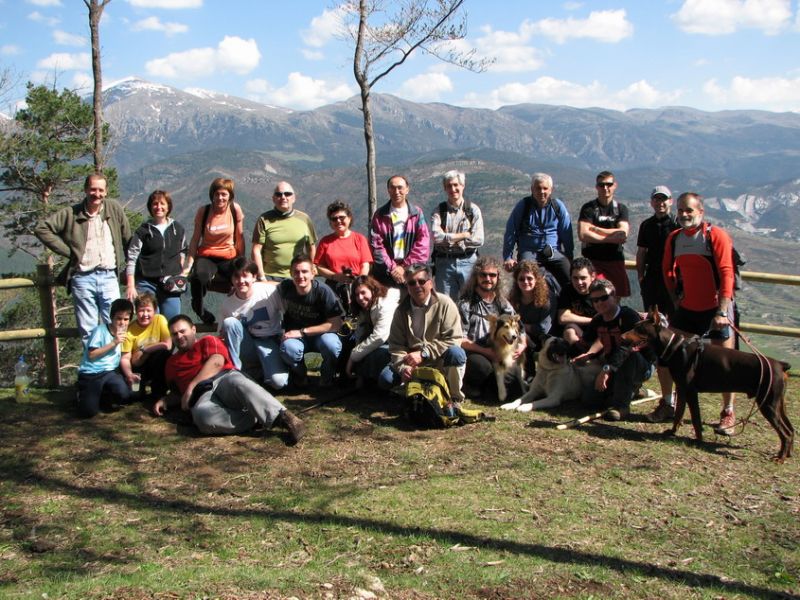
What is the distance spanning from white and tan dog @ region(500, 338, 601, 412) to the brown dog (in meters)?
0.90

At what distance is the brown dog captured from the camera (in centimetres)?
527

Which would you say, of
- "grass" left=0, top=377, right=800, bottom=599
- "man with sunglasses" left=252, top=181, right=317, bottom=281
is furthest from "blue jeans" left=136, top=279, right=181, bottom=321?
"grass" left=0, top=377, right=800, bottom=599

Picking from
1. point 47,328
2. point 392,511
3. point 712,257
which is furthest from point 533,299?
point 47,328

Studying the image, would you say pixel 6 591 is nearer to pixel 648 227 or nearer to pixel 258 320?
pixel 258 320

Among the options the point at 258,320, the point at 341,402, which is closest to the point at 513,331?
the point at 341,402

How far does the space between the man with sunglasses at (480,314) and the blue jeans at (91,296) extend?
329 cm

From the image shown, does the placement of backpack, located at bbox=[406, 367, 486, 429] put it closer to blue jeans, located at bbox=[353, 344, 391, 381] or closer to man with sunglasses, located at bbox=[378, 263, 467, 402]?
man with sunglasses, located at bbox=[378, 263, 467, 402]

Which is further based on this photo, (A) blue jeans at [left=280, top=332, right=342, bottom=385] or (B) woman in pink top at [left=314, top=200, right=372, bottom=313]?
(B) woman in pink top at [left=314, top=200, right=372, bottom=313]

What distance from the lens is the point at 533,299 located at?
6879mm

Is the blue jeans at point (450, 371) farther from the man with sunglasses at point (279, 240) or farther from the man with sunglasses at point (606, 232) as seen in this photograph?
the man with sunglasses at point (606, 232)

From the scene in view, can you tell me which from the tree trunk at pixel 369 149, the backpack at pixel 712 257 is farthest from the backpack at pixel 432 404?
the tree trunk at pixel 369 149

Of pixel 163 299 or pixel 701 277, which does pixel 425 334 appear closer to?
pixel 701 277

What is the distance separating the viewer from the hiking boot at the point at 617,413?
621 cm

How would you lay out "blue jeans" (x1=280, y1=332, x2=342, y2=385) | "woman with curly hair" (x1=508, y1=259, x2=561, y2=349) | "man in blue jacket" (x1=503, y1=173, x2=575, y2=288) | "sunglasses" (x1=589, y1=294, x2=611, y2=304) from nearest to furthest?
"sunglasses" (x1=589, y1=294, x2=611, y2=304) → "blue jeans" (x1=280, y1=332, x2=342, y2=385) → "woman with curly hair" (x1=508, y1=259, x2=561, y2=349) → "man in blue jacket" (x1=503, y1=173, x2=575, y2=288)
